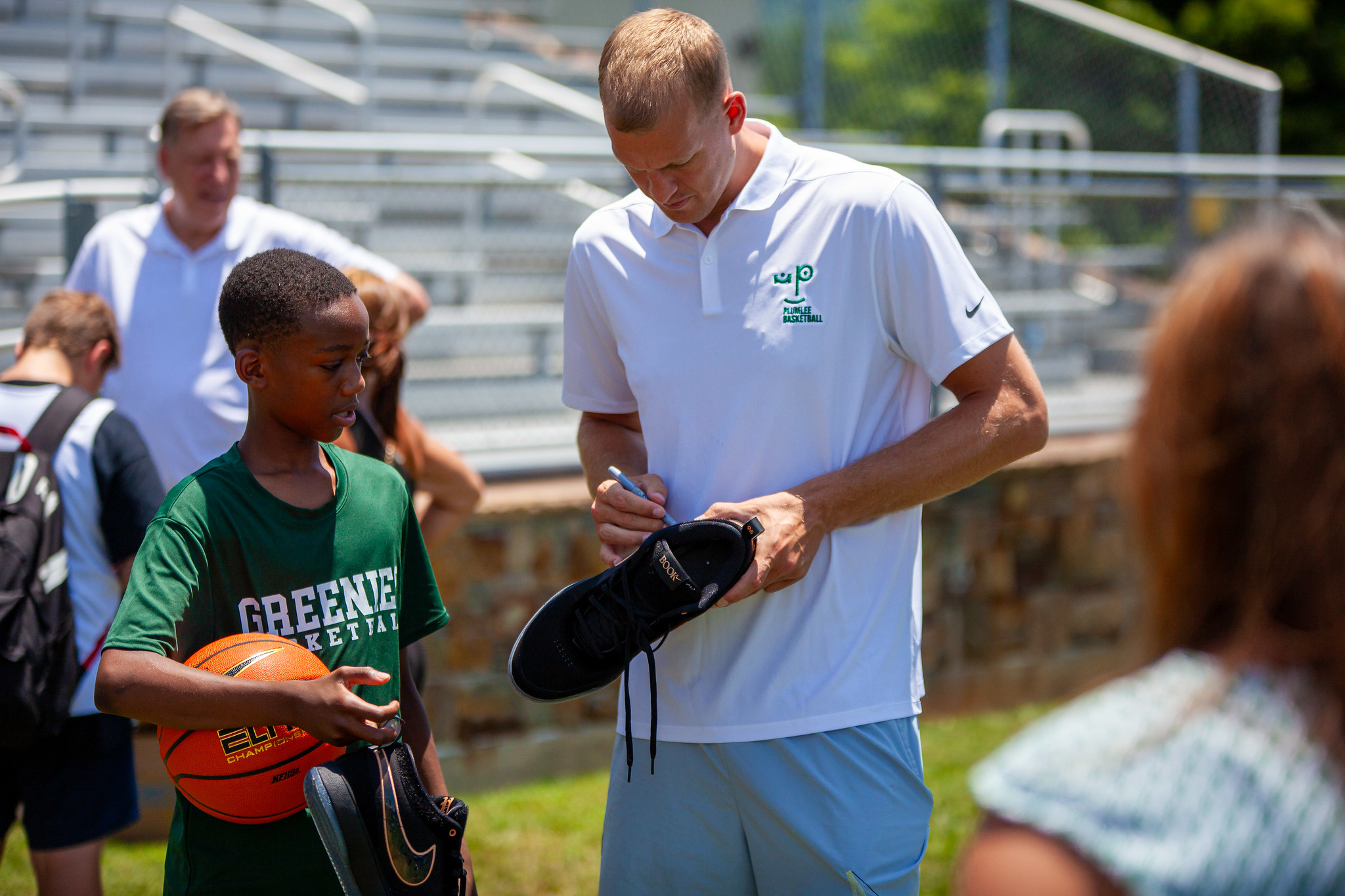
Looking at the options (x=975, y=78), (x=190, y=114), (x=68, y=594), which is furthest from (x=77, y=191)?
(x=975, y=78)

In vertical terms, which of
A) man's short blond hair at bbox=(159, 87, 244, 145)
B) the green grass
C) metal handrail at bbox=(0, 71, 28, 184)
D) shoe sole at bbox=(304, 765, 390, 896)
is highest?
metal handrail at bbox=(0, 71, 28, 184)

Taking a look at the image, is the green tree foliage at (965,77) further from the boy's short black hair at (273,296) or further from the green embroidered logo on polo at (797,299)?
the boy's short black hair at (273,296)

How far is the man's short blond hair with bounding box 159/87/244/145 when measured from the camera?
3939mm

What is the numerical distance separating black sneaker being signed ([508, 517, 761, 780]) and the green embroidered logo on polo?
386mm

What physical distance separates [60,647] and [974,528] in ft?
14.3

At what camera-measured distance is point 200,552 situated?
1.97 m

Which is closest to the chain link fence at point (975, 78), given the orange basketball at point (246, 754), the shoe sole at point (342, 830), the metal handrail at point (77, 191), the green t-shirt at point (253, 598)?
the metal handrail at point (77, 191)

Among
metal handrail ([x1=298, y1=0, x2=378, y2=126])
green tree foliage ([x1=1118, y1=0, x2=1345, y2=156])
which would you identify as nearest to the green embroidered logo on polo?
metal handrail ([x1=298, y1=0, x2=378, y2=126])

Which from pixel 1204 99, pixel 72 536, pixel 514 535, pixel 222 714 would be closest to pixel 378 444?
pixel 72 536

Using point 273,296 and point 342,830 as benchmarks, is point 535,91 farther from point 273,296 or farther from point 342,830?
point 342,830

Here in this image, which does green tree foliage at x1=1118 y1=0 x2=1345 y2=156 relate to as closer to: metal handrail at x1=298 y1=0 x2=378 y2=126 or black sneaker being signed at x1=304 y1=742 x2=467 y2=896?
metal handrail at x1=298 y1=0 x2=378 y2=126

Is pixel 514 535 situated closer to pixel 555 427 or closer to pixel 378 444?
pixel 555 427

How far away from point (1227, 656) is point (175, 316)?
11.6ft

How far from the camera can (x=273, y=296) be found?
2.09m
